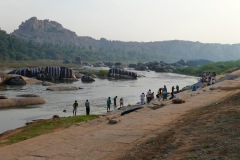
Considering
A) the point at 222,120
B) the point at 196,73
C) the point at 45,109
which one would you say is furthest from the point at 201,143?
the point at 196,73

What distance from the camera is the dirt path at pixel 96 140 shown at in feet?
61.7

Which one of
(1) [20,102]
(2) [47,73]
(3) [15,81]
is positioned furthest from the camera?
(2) [47,73]

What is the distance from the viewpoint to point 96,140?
21531mm

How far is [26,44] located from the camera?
7067 inches

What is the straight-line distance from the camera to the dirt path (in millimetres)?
18812

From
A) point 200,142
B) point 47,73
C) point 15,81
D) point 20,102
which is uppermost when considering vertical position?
point 47,73

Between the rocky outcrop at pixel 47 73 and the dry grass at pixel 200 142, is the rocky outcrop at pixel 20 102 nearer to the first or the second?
the dry grass at pixel 200 142

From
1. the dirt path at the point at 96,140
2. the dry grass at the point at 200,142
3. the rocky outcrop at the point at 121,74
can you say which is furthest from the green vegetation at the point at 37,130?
the rocky outcrop at the point at 121,74

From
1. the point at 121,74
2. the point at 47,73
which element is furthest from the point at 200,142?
the point at 121,74

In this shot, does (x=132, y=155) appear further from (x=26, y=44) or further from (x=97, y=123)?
(x=26, y=44)

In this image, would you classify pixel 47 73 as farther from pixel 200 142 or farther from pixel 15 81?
pixel 200 142

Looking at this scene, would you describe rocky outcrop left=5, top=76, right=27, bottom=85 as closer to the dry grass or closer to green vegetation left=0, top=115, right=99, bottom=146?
green vegetation left=0, top=115, right=99, bottom=146

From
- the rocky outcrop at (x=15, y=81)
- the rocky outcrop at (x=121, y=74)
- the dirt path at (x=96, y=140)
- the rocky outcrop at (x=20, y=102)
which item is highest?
the rocky outcrop at (x=121, y=74)

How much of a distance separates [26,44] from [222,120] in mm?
171117
